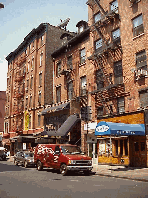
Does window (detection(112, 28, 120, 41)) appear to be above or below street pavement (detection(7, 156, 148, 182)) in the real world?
above

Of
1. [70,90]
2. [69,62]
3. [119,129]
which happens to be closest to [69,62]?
[69,62]

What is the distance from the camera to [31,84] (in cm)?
3988

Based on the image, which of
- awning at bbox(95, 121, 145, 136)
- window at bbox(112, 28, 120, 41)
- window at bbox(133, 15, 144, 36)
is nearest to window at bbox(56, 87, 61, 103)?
window at bbox(112, 28, 120, 41)

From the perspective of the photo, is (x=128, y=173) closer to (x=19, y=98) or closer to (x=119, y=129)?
(x=119, y=129)

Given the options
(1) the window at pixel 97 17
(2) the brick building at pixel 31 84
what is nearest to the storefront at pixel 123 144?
(1) the window at pixel 97 17

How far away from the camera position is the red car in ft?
49.3

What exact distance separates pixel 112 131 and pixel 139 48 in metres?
8.46

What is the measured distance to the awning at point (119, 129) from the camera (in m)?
17.7

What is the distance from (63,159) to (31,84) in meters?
26.1

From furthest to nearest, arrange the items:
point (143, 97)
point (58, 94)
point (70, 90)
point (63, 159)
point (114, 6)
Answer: point (58, 94)
point (70, 90)
point (114, 6)
point (143, 97)
point (63, 159)

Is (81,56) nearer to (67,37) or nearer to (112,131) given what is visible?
(67,37)

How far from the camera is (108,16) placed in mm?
24250

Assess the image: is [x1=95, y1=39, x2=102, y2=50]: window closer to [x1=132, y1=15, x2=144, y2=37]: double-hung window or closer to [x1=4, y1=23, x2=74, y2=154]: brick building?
[x1=132, y1=15, x2=144, y2=37]: double-hung window

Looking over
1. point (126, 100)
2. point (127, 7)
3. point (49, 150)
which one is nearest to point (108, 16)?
point (127, 7)
